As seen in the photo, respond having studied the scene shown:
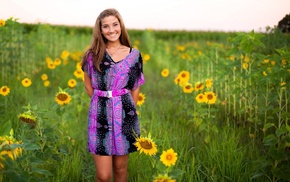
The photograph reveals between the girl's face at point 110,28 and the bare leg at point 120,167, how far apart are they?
78 centimetres

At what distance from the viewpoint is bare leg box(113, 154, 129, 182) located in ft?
8.30

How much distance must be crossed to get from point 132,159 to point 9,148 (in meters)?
1.49

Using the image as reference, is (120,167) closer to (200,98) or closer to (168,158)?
(168,158)

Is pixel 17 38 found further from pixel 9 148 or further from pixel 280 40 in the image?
pixel 9 148

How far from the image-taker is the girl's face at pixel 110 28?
8.23 ft

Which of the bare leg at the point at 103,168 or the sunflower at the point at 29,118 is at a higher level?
the sunflower at the point at 29,118

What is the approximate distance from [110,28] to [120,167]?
923mm

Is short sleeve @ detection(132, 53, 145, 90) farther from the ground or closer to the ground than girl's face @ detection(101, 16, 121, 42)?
closer to the ground

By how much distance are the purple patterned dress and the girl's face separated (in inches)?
4.9

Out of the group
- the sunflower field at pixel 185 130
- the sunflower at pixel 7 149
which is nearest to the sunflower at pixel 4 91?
the sunflower field at pixel 185 130

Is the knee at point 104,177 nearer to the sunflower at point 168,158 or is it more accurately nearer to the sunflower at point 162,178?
the sunflower at point 168,158

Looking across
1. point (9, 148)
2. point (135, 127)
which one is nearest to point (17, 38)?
point (135, 127)

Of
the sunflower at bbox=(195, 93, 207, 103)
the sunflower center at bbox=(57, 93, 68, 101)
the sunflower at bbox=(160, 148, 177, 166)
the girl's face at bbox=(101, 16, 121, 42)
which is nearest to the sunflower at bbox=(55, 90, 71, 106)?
the sunflower center at bbox=(57, 93, 68, 101)

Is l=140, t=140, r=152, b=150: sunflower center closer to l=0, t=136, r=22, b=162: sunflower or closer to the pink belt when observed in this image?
the pink belt
